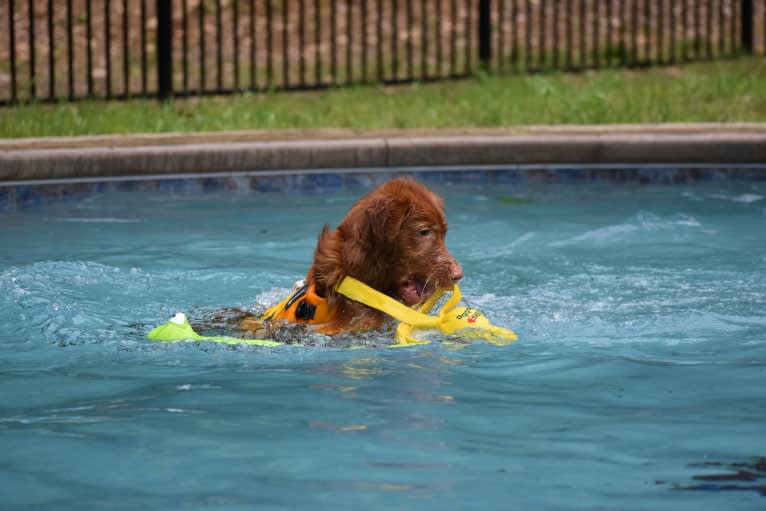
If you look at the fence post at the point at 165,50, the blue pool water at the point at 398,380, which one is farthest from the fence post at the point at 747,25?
the fence post at the point at 165,50

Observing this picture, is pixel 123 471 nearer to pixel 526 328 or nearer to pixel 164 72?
pixel 526 328

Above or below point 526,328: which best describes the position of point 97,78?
above

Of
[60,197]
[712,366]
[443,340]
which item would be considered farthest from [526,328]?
[60,197]

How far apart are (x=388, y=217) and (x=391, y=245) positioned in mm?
130

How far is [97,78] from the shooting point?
15836 mm

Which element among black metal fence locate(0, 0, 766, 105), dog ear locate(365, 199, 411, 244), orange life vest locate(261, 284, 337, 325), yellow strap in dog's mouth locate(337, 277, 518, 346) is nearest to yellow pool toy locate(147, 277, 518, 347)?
yellow strap in dog's mouth locate(337, 277, 518, 346)

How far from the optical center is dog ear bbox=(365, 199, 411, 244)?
18.4 feet

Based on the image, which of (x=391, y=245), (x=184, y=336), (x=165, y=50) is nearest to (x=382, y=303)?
(x=391, y=245)

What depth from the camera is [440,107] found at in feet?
40.5

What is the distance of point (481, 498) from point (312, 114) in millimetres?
Answer: 8401

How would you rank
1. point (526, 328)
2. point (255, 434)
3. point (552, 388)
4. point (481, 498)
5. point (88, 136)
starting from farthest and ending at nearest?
point (88, 136), point (526, 328), point (552, 388), point (255, 434), point (481, 498)

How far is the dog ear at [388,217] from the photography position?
221 inches

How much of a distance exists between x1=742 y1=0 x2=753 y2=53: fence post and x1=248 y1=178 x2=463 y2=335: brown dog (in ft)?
36.0

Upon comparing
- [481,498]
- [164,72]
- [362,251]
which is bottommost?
[481,498]
